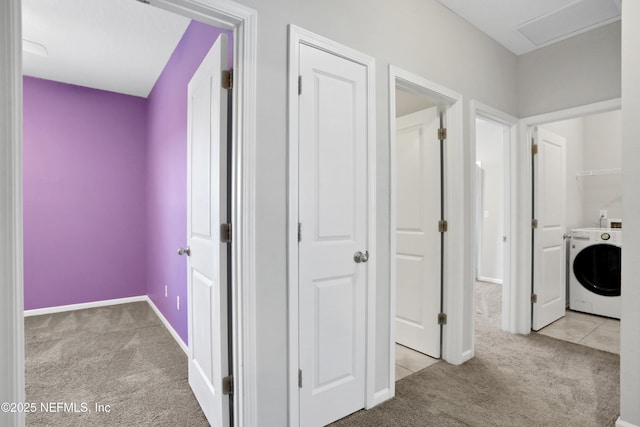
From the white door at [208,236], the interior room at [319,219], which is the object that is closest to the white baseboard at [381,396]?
the interior room at [319,219]

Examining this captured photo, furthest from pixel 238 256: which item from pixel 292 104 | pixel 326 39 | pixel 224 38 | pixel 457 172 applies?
pixel 457 172

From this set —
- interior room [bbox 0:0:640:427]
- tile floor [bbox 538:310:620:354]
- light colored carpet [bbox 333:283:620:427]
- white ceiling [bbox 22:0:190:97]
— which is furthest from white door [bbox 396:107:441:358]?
white ceiling [bbox 22:0:190:97]

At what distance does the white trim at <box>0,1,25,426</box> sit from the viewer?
3.13 ft

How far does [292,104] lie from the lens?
61.6 inches

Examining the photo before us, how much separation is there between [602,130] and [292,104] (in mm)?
4551

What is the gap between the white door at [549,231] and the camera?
3135 millimetres

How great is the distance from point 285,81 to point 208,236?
880 mm

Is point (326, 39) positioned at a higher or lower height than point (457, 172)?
higher

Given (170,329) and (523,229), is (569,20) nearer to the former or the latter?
(523,229)

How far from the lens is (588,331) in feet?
10.2

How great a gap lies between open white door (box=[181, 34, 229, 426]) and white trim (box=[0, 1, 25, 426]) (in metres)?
0.72

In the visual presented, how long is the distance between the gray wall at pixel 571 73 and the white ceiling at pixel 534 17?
0.31ft

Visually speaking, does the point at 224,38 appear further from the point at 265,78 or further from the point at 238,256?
the point at 238,256

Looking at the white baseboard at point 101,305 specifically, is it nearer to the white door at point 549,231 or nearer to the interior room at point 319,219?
the interior room at point 319,219
